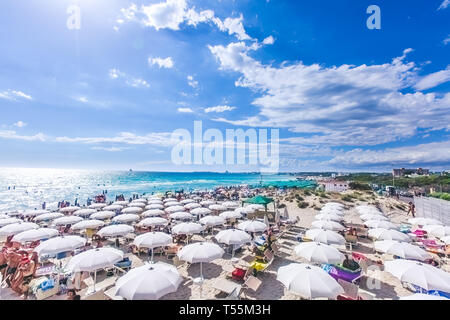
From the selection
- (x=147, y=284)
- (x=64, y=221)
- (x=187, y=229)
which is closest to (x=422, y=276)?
(x=147, y=284)

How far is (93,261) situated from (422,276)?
9.36 m

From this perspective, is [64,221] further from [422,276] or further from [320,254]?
[422,276]

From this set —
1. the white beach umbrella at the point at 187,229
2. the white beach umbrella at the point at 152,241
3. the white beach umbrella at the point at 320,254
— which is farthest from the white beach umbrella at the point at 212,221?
the white beach umbrella at the point at 320,254

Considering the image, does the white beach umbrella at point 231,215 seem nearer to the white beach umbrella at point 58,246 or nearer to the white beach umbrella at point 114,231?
the white beach umbrella at point 114,231

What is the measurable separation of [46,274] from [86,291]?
2.15m

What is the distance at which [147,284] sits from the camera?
15.7 feet

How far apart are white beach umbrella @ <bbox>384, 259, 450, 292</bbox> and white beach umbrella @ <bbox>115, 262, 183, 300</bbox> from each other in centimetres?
626

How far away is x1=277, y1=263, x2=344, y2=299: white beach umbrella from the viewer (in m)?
4.83

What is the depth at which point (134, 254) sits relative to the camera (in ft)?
32.4

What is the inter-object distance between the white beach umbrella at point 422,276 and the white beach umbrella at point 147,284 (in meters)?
6.26

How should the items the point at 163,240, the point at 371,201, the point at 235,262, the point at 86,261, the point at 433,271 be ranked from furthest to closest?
the point at 371,201, the point at 235,262, the point at 163,240, the point at 86,261, the point at 433,271

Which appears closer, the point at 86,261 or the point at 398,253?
the point at 86,261
